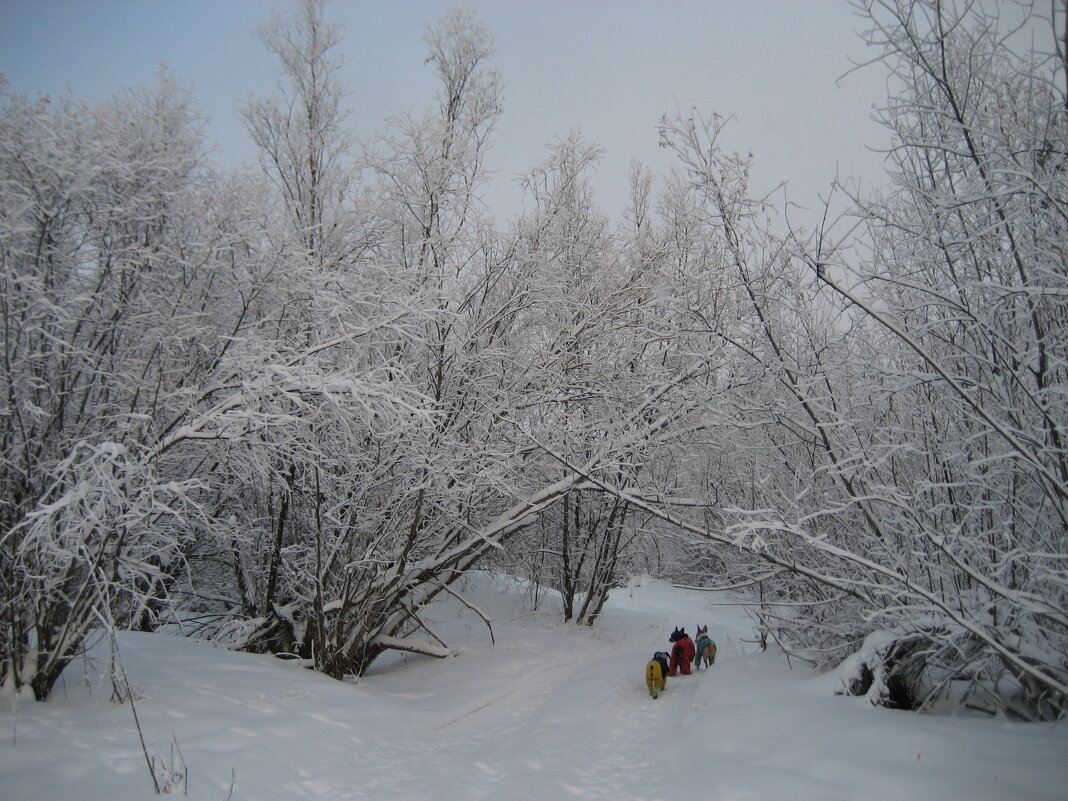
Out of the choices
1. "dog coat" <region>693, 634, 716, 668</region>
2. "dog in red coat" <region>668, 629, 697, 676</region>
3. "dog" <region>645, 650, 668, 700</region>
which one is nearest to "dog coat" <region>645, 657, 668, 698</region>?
"dog" <region>645, 650, 668, 700</region>

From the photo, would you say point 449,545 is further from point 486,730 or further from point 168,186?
point 168,186

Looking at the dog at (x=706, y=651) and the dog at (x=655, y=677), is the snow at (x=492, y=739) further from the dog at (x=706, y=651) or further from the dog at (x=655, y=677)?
the dog at (x=706, y=651)

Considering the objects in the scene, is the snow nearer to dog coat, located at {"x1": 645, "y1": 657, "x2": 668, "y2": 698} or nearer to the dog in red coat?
dog coat, located at {"x1": 645, "y1": 657, "x2": 668, "y2": 698}

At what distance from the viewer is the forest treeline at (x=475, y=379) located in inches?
145

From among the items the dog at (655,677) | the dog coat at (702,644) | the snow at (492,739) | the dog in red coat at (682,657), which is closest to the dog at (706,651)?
the dog coat at (702,644)

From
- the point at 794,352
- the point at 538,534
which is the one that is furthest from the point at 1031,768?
the point at 538,534

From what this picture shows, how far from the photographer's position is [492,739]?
19.3ft

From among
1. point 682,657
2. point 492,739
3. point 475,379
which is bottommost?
point 492,739

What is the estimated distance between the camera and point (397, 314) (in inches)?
242

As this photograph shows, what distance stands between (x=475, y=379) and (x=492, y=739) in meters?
4.44

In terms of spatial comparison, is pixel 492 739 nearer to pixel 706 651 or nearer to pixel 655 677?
pixel 655 677

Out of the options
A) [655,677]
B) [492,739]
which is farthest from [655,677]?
[492,739]

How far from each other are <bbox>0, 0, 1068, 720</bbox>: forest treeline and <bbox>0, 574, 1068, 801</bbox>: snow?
1.65 ft

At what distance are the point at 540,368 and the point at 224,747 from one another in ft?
20.8
